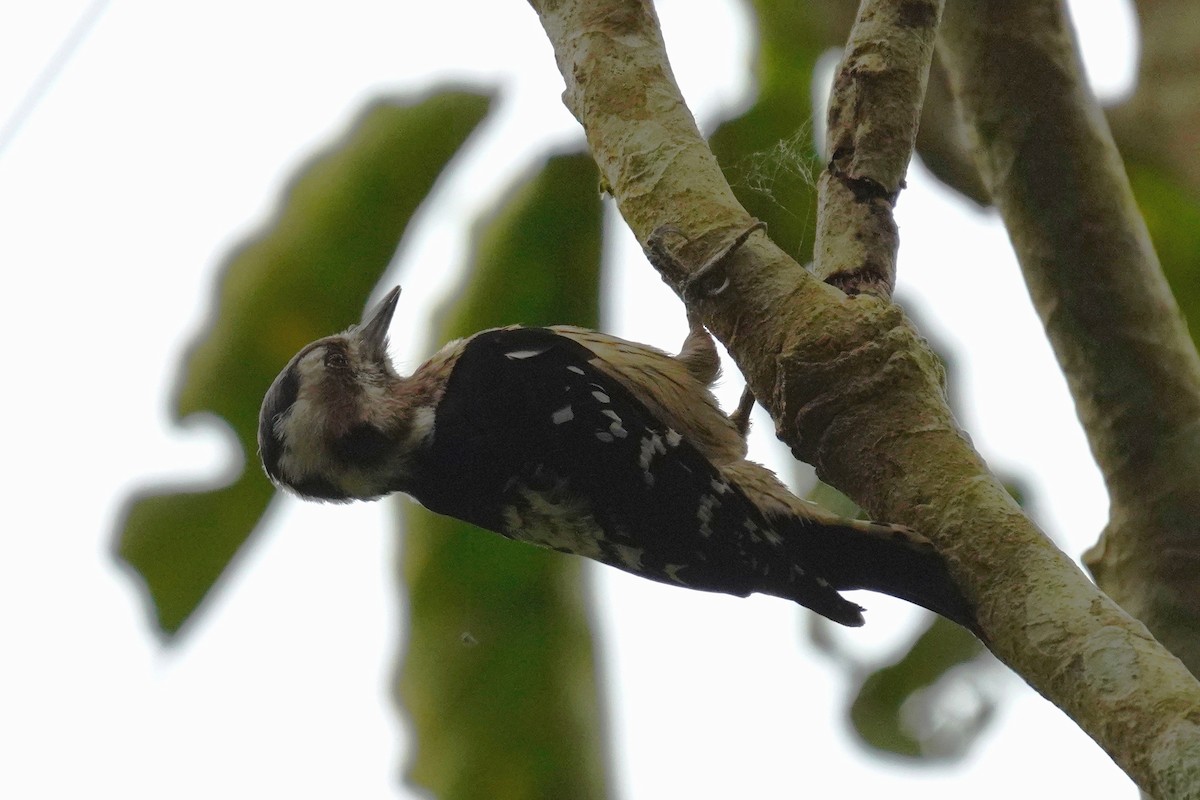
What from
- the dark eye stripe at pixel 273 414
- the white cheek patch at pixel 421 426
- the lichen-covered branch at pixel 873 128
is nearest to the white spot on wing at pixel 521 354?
the white cheek patch at pixel 421 426

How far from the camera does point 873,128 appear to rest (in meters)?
2.68

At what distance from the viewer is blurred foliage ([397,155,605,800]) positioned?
10.2 ft

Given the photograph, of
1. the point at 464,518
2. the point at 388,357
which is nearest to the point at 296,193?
the point at 388,357

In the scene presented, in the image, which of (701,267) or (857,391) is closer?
(857,391)

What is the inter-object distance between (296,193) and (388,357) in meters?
0.63

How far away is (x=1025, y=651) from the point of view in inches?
69.2

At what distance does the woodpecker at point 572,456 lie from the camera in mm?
3033

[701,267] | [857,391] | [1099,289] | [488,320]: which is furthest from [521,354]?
[1099,289]

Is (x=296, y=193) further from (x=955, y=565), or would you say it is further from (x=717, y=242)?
(x=955, y=565)

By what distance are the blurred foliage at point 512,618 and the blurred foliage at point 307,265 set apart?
0.82 feet

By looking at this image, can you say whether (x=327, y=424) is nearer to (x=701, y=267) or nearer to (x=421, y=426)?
(x=421, y=426)

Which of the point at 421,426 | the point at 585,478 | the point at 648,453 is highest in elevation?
the point at 648,453

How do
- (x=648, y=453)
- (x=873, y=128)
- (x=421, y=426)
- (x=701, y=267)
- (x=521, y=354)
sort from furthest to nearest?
(x=421, y=426) < (x=521, y=354) < (x=648, y=453) < (x=873, y=128) < (x=701, y=267)

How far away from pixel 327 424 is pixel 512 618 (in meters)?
0.81
